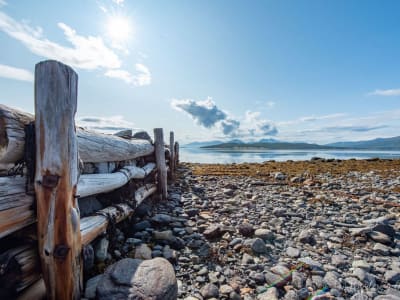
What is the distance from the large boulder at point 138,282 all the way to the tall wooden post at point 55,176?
0.31 meters

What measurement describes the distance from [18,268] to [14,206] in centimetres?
50

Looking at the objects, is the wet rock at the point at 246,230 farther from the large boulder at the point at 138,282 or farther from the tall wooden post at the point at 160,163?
the tall wooden post at the point at 160,163

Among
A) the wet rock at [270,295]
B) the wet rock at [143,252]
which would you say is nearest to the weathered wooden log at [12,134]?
the wet rock at [143,252]

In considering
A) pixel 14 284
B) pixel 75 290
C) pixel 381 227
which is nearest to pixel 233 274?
pixel 75 290

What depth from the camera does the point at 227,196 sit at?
6.41m

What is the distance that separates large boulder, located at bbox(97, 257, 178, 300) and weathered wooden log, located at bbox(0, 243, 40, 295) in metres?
0.56

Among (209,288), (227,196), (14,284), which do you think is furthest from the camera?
(227,196)

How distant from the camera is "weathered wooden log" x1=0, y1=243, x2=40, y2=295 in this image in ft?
5.00

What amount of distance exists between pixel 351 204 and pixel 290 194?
160cm

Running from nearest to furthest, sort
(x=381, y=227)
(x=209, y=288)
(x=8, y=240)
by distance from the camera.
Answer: (x=8, y=240) → (x=209, y=288) → (x=381, y=227)

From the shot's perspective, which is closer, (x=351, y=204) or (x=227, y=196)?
(x=351, y=204)

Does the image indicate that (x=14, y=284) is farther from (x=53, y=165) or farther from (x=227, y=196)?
(x=227, y=196)

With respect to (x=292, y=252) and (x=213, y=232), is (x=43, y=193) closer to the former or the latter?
(x=213, y=232)

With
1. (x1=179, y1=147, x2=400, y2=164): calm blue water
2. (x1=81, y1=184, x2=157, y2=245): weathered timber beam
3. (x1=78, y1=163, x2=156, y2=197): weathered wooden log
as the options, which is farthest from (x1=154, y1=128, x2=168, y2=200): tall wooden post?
(x1=179, y1=147, x2=400, y2=164): calm blue water
